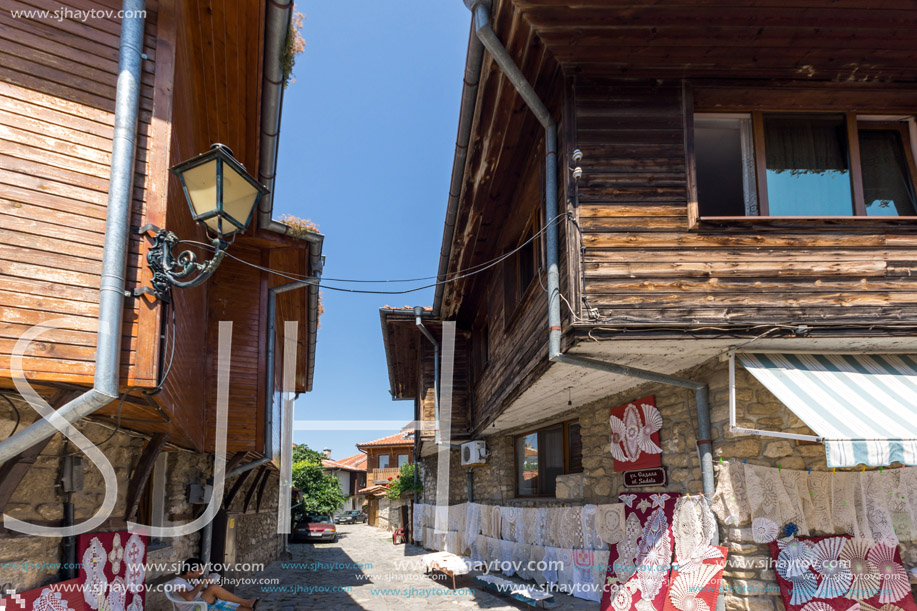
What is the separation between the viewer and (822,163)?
6.06m

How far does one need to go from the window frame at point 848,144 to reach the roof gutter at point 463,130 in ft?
6.76

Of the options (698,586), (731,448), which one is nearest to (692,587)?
(698,586)

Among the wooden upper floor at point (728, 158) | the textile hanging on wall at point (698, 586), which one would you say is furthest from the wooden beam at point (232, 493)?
the textile hanging on wall at point (698, 586)

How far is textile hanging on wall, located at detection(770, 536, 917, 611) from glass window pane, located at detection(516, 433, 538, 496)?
5.67 metres

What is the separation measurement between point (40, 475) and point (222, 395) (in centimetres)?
373

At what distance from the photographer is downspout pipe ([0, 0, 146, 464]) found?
3.94 metres

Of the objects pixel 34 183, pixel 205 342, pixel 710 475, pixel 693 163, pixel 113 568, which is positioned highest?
pixel 693 163

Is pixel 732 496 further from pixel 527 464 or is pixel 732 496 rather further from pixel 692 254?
pixel 527 464

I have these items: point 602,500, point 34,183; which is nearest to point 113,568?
point 34,183

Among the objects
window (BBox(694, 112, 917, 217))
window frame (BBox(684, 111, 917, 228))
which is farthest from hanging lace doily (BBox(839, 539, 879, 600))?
window (BBox(694, 112, 917, 217))

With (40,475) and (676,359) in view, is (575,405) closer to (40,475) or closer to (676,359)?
(676,359)

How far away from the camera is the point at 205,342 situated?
8141 millimetres

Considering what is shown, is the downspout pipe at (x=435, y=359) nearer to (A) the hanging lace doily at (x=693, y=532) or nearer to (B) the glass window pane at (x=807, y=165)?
(A) the hanging lace doily at (x=693, y=532)

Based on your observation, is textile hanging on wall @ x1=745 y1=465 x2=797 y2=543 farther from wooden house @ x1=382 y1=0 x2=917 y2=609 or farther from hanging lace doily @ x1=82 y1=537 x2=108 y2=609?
hanging lace doily @ x1=82 y1=537 x2=108 y2=609
